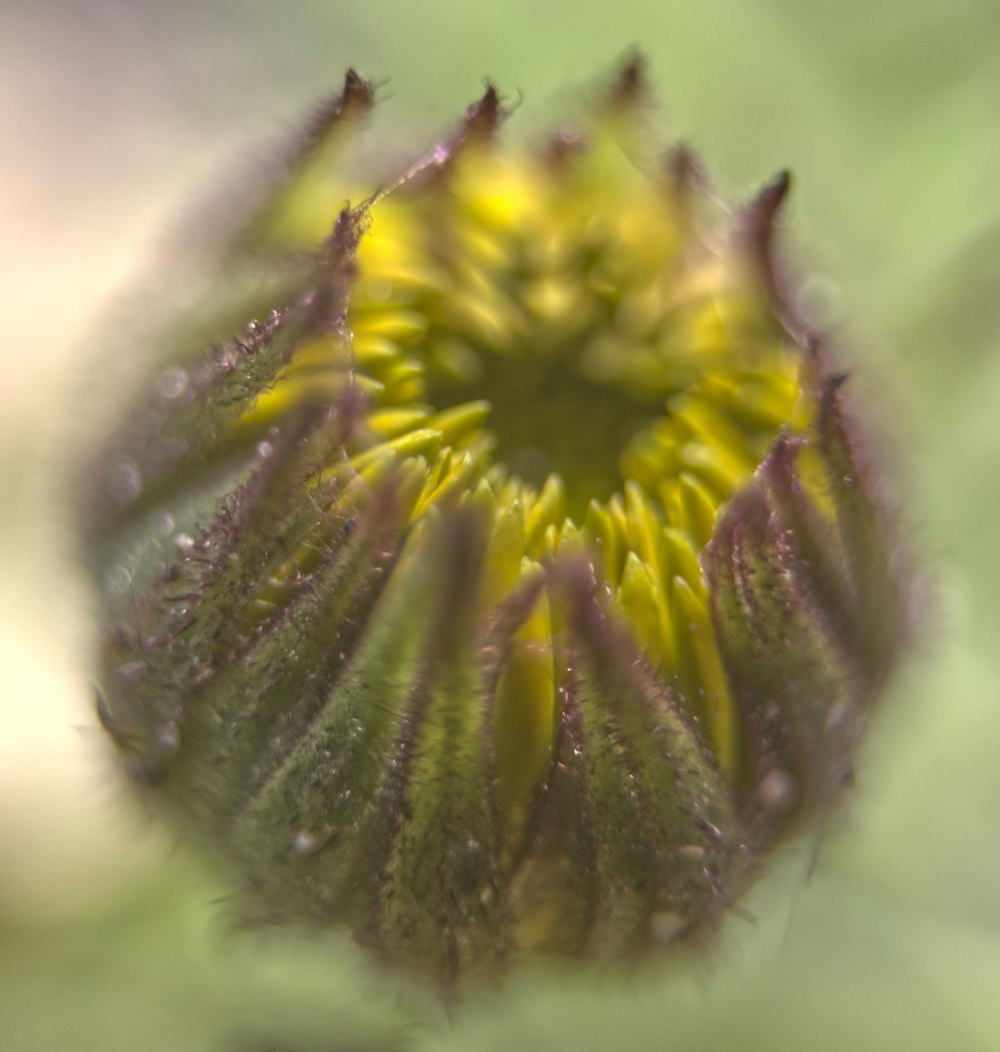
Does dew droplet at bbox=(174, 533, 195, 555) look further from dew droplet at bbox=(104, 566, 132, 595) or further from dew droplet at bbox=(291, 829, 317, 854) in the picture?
dew droplet at bbox=(291, 829, 317, 854)

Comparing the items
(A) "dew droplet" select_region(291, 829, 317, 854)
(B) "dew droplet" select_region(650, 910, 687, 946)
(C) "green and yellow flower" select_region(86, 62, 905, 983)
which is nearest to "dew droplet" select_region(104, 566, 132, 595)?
(C) "green and yellow flower" select_region(86, 62, 905, 983)

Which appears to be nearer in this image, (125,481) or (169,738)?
(169,738)

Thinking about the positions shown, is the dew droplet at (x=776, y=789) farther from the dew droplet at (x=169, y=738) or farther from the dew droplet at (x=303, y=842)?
the dew droplet at (x=169, y=738)

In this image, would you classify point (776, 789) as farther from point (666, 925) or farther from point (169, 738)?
point (169, 738)

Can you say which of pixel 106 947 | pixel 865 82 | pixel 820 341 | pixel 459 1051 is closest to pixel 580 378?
pixel 820 341

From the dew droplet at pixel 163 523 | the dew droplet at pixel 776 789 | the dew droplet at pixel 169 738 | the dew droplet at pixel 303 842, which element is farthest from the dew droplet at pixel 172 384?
the dew droplet at pixel 776 789

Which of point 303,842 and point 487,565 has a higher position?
point 487,565

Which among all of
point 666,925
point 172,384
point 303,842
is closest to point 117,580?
point 172,384
